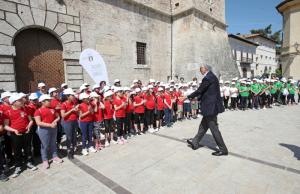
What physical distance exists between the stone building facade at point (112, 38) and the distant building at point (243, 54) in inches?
701

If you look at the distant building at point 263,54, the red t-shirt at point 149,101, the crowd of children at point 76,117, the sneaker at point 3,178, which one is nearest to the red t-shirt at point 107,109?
the crowd of children at point 76,117

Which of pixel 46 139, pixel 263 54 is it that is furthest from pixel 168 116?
pixel 263 54

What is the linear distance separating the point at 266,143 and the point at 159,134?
3.05m

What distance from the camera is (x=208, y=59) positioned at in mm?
14820

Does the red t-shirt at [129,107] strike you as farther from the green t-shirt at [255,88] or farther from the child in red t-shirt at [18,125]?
the green t-shirt at [255,88]

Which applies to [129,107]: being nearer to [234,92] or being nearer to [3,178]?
[3,178]

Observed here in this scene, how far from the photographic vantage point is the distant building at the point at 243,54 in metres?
33.1

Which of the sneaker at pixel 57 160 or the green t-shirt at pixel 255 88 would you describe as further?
the green t-shirt at pixel 255 88

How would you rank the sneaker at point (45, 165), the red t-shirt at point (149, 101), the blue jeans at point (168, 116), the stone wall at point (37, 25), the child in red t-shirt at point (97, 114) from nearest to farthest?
1. the sneaker at point (45, 165)
2. the child in red t-shirt at point (97, 114)
3. the red t-shirt at point (149, 101)
4. the stone wall at point (37, 25)
5. the blue jeans at point (168, 116)

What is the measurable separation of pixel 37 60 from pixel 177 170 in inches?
295

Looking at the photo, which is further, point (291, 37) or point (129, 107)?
point (291, 37)

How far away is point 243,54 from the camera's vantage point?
35.8 m

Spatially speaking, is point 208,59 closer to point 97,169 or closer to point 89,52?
point 89,52

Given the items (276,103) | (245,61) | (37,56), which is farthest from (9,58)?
(245,61)
